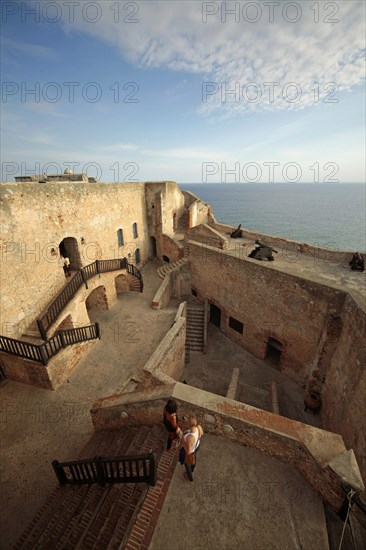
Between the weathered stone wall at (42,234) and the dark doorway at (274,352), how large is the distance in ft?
35.6

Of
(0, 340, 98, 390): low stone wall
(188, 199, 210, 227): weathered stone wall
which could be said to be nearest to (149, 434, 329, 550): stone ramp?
(0, 340, 98, 390): low stone wall

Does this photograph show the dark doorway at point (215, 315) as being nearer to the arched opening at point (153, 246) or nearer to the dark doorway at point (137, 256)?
the dark doorway at point (137, 256)

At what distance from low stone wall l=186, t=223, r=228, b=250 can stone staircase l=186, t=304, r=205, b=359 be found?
4943mm

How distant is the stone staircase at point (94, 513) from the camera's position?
4426 millimetres

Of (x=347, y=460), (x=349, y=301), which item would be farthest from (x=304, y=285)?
(x=347, y=460)

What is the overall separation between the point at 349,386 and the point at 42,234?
1265 cm

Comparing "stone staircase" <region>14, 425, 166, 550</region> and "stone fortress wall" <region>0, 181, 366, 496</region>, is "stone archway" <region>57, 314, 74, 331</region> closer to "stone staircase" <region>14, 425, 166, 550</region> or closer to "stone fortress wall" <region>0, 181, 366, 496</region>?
"stone fortress wall" <region>0, 181, 366, 496</region>

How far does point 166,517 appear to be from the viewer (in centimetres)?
427

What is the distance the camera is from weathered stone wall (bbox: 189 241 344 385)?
9.93 m

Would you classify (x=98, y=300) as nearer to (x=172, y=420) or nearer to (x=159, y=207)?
(x=159, y=207)

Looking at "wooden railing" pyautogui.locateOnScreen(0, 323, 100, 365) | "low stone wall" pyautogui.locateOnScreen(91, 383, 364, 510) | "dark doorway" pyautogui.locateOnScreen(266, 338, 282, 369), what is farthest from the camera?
"dark doorway" pyautogui.locateOnScreen(266, 338, 282, 369)

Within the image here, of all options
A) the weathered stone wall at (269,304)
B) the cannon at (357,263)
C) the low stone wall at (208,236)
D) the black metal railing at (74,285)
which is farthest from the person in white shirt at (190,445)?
the low stone wall at (208,236)

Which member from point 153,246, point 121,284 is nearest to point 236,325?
point 121,284

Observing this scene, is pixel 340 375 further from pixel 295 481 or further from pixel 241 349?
pixel 241 349
